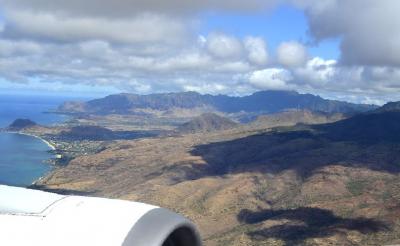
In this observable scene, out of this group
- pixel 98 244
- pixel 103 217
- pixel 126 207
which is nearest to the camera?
pixel 98 244

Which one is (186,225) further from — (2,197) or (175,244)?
(2,197)

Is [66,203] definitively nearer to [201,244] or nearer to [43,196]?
[43,196]

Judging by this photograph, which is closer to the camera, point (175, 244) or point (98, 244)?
point (98, 244)

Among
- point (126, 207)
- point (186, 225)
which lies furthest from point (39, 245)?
point (186, 225)

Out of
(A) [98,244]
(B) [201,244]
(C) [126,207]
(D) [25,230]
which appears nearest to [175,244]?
(B) [201,244]

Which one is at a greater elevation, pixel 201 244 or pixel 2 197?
pixel 2 197

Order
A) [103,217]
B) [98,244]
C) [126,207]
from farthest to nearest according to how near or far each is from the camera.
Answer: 1. [126,207]
2. [103,217]
3. [98,244]
